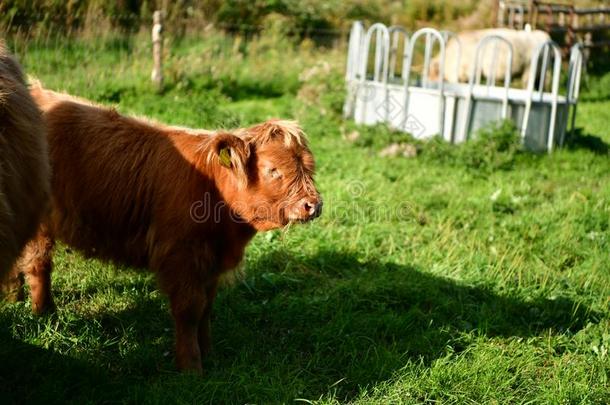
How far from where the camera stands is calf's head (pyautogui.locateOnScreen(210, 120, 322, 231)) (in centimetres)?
373

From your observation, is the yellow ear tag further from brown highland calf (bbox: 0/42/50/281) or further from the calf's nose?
brown highland calf (bbox: 0/42/50/281)

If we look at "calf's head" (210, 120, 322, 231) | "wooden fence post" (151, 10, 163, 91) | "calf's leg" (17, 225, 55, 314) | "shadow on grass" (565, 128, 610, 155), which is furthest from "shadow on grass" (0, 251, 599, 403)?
"wooden fence post" (151, 10, 163, 91)

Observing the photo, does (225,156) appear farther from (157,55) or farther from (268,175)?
(157,55)

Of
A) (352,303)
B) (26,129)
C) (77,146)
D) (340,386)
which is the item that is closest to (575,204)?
(352,303)

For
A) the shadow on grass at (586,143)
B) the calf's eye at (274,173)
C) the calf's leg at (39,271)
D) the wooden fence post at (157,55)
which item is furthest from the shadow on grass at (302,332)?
the wooden fence post at (157,55)

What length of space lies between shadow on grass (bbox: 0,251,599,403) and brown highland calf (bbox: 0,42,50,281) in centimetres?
87

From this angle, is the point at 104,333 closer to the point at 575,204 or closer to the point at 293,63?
the point at 575,204

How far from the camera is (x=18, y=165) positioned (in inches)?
121

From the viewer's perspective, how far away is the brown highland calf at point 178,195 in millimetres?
3777

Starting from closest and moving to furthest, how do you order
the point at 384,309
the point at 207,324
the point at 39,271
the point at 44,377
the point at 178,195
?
1. the point at 44,377
2. the point at 178,195
3. the point at 207,324
4. the point at 39,271
5. the point at 384,309

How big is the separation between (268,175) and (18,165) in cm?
131

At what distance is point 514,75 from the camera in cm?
1602

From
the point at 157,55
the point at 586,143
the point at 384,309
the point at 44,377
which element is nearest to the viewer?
the point at 44,377

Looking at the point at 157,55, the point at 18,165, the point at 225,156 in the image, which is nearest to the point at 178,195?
the point at 225,156
